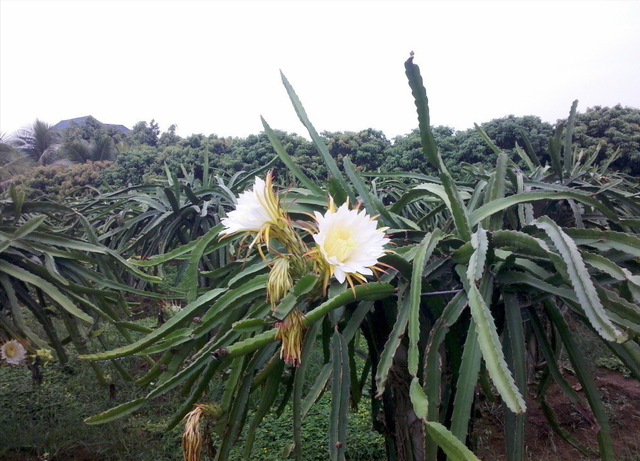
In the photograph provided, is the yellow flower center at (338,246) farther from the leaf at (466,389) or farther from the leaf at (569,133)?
the leaf at (569,133)

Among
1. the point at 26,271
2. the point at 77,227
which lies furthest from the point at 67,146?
the point at 26,271

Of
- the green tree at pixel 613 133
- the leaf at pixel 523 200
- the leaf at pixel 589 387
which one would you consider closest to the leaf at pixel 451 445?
the leaf at pixel 589 387

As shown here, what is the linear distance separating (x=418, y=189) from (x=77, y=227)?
11.4 ft

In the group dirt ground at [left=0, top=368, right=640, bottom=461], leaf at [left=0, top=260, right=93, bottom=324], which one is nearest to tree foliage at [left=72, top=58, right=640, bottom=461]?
leaf at [left=0, top=260, right=93, bottom=324]

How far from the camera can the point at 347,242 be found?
40.3 inches

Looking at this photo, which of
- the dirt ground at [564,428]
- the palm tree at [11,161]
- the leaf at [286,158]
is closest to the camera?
the leaf at [286,158]

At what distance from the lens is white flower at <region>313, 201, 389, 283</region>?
0.99 metres

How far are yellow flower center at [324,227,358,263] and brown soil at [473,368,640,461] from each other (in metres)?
2.15

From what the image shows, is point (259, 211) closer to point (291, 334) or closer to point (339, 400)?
point (291, 334)

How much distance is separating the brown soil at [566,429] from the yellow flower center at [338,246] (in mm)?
2149

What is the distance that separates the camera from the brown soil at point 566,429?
290 cm

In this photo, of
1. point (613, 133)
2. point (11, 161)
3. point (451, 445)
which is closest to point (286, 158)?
point (451, 445)

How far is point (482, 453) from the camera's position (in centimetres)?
286

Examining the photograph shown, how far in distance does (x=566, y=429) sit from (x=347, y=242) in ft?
10.2
